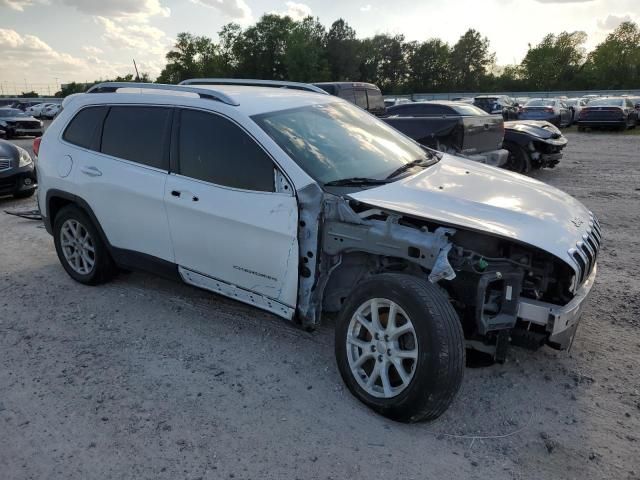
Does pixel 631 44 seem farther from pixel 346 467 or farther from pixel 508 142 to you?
pixel 346 467

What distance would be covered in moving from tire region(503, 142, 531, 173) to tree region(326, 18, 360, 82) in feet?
239

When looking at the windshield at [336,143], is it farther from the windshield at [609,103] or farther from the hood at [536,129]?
the windshield at [609,103]

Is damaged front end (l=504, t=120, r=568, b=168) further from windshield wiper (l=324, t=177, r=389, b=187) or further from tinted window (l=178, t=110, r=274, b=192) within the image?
tinted window (l=178, t=110, r=274, b=192)

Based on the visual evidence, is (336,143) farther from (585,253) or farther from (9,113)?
(9,113)

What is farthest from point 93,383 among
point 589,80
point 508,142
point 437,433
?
point 589,80

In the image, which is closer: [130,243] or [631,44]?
[130,243]

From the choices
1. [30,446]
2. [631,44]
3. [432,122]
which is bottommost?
[30,446]

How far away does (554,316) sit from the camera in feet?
9.29

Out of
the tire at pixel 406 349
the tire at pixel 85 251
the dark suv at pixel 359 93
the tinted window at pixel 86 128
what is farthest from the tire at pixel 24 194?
the tire at pixel 406 349

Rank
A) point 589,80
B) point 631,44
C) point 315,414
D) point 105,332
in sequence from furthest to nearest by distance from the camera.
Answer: point 631,44, point 589,80, point 105,332, point 315,414

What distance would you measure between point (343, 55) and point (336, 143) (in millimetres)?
84352

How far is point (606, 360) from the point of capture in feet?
11.5

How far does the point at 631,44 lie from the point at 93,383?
90664 millimetres

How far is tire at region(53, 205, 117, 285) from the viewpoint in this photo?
4.67 metres
